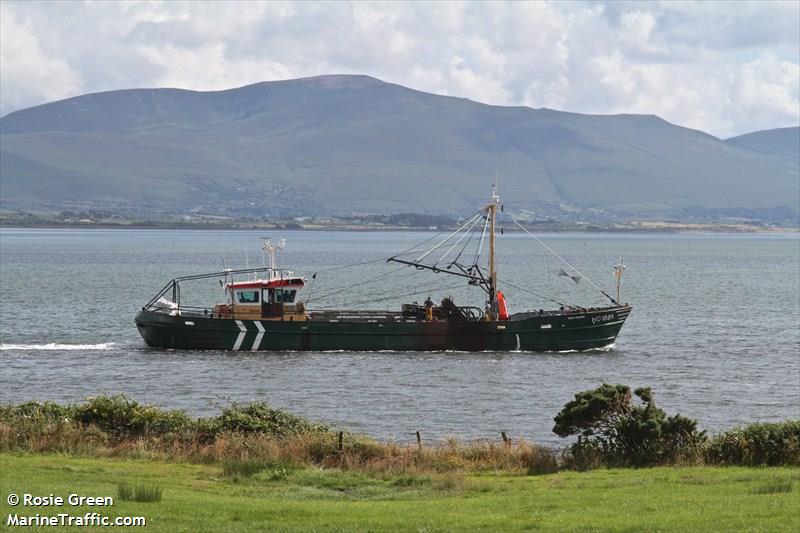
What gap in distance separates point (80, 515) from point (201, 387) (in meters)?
28.3

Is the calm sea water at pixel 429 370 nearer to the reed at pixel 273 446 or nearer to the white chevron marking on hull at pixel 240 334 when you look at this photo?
the white chevron marking on hull at pixel 240 334

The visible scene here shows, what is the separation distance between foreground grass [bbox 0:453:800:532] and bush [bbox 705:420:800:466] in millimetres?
858

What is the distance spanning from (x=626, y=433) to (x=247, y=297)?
32629mm

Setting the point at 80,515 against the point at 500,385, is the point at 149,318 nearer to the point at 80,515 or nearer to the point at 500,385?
the point at 500,385

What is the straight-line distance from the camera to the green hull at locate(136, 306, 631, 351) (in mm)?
56094

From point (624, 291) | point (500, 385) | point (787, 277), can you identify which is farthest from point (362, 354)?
point (787, 277)

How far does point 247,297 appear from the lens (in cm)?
5644

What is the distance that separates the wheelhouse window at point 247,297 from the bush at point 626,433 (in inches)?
1228

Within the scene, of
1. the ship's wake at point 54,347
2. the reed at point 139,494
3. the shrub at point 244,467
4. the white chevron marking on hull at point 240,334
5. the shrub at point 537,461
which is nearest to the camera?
the reed at point 139,494

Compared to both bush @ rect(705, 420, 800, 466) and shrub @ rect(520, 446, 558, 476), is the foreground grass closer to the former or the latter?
shrub @ rect(520, 446, 558, 476)

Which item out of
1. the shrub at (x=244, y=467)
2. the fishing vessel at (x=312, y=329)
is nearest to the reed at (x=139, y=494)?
the shrub at (x=244, y=467)

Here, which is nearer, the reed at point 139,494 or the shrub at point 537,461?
the reed at point 139,494

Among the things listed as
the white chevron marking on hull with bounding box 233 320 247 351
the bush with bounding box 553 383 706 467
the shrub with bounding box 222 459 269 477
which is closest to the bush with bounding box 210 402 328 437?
the shrub with bounding box 222 459 269 477

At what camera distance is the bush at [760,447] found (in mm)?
25016
